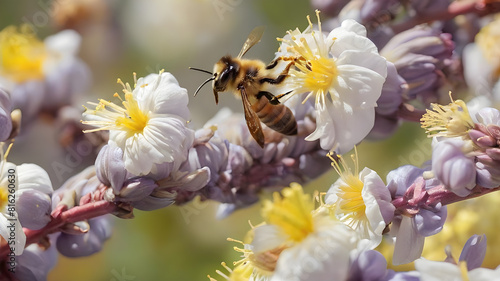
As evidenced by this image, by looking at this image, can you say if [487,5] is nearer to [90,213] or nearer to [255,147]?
[255,147]

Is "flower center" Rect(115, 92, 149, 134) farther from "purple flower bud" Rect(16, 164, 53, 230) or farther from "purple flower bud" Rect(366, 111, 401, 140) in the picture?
"purple flower bud" Rect(366, 111, 401, 140)

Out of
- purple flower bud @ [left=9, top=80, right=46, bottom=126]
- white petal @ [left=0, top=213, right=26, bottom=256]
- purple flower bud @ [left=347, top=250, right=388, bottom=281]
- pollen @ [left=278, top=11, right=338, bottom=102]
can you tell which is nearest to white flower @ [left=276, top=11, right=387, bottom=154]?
pollen @ [left=278, top=11, right=338, bottom=102]

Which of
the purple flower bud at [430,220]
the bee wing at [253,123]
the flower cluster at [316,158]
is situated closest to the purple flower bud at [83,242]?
the flower cluster at [316,158]

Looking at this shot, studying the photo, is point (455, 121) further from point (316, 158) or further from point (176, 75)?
point (176, 75)

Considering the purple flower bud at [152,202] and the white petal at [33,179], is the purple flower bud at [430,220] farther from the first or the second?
the white petal at [33,179]

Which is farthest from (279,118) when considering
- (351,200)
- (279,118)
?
(351,200)
